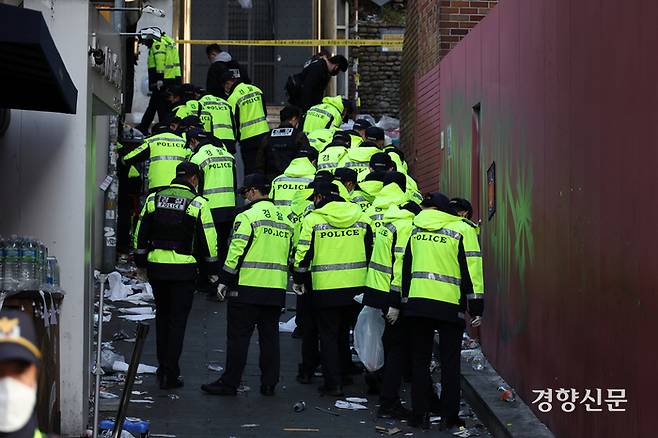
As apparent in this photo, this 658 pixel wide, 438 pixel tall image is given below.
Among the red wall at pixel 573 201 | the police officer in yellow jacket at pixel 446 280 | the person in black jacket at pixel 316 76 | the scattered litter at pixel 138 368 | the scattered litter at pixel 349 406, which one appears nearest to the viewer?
the red wall at pixel 573 201

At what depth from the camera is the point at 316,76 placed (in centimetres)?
2075

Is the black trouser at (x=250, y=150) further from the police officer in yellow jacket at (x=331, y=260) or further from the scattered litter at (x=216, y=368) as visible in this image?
the police officer in yellow jacket at (x=331, y=260)

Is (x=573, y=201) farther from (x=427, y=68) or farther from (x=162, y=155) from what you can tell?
(x=427, y=68)

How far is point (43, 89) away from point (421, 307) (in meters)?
3.67

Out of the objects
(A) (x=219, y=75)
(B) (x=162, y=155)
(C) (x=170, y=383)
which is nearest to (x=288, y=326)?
(B) (x=162, y=155)

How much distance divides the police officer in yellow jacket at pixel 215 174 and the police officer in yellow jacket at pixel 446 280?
17.1 feet

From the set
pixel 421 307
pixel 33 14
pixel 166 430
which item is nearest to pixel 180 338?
pixel 166 430

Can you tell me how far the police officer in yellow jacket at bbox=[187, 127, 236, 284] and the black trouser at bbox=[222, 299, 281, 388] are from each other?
3717 mm

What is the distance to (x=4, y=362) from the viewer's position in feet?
10.2

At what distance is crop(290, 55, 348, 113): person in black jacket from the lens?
817 inches

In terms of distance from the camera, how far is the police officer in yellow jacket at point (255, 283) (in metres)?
11.8

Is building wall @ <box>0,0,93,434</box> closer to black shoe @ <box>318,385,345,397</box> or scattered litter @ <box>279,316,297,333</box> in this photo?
black shoe @ <box>318,385,345,397</box>

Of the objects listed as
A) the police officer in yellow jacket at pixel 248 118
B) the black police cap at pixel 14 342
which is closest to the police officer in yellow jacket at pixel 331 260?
the police officer in yellow jacket at pixel 248 118

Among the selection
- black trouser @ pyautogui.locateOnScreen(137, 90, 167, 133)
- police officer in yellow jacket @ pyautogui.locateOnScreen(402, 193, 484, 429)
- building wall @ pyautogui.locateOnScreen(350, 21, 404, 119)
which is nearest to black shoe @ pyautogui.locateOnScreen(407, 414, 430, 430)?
police officer in yellow jacket @ pyautogui.locateOnScreen(402, 193, 484, 429)
